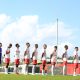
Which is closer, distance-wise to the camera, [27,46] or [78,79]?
[78,79]

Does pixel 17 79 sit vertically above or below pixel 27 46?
below

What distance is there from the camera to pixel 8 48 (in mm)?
26969

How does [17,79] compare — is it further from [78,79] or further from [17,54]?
[17,54]

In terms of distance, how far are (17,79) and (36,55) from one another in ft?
31.1

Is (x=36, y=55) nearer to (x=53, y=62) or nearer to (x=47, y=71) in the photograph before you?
(x=53, y=62)

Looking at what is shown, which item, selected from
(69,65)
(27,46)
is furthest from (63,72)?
(69,65)

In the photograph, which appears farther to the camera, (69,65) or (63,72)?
(69,65)

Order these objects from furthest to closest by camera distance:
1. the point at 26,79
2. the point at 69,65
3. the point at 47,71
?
the point at 69,65, the point at 47,71, the point at 26,79

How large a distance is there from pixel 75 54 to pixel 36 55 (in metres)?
2.78

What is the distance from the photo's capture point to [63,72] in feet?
89.7

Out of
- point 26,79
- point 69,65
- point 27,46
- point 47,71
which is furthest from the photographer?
point 69,65

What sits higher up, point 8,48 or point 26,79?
point 8,48

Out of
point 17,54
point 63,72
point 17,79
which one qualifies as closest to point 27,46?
point 17,54

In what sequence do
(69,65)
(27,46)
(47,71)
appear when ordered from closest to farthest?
1. (27,46)
2. (47,71)
3. (69,65)
